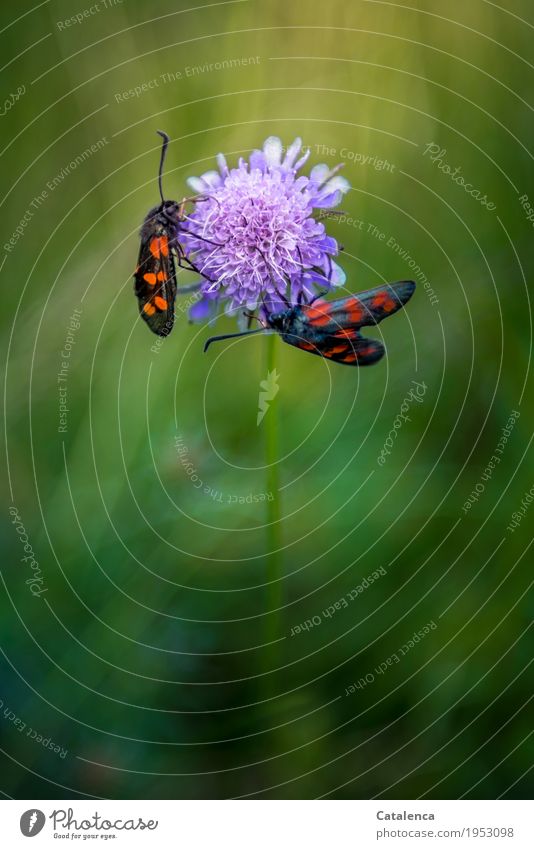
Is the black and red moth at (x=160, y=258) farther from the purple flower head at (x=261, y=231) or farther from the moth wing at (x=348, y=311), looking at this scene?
the moth wing at (x=348, y=311)

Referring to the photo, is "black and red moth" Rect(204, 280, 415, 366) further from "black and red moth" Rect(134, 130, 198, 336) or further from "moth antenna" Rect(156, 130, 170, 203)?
"moth antenna" Rect(156, 130, 170, 203)

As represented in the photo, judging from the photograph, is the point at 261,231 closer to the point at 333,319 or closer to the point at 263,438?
the point at 333,319

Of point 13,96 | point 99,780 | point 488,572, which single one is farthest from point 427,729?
point 13,96

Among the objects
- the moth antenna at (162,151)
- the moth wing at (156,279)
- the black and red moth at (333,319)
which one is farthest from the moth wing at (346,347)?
the moth antenna at (162,151)

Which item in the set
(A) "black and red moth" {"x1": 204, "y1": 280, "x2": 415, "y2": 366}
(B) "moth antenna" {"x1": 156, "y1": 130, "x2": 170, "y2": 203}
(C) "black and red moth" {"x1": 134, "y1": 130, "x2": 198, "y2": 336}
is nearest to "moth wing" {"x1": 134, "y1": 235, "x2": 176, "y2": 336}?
(C) "black and red moth" {"x1": 134, "y1": 130, "x2": 198, "y2": 336}

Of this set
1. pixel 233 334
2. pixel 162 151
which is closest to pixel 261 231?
pixel 233 334

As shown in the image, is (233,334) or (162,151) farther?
(162,151)
